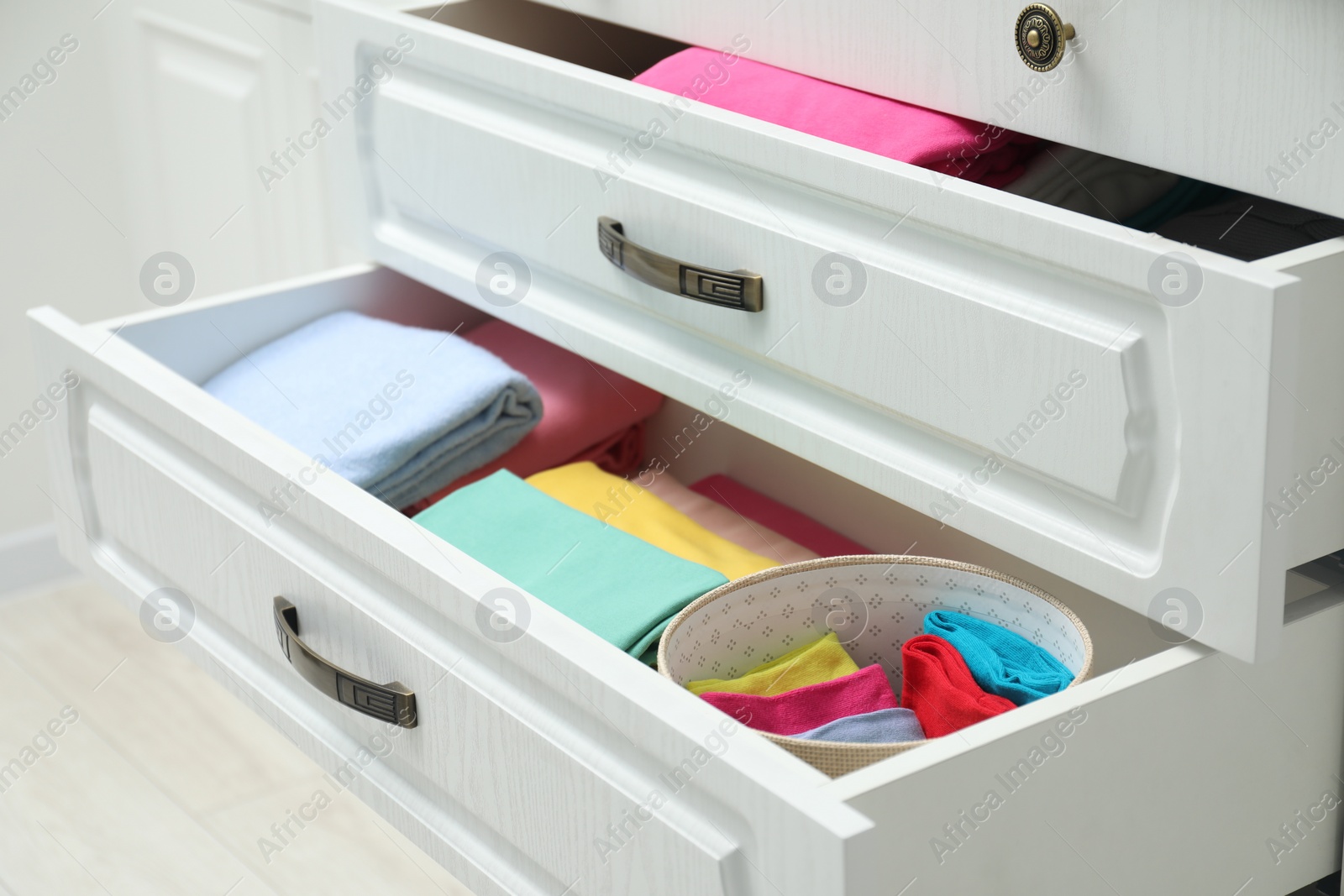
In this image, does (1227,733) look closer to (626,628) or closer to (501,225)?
(626,628)

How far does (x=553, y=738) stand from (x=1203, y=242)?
410 mm

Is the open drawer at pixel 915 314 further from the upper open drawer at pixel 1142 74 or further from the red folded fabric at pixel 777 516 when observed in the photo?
the red folded fabric at pixel 777 516

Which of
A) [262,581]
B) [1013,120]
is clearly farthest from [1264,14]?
[262,581]

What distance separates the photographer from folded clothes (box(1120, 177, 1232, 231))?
76cm

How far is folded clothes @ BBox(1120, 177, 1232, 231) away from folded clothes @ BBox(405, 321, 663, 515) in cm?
42

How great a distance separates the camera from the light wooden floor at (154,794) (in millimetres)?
1307

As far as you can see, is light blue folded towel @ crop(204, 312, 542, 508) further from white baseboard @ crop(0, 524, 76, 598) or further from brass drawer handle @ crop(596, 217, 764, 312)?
white baseboard @ crop(0, 524, 76, 598)

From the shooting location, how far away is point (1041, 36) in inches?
24.2

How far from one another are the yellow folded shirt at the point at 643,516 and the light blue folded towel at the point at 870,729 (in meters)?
0.21

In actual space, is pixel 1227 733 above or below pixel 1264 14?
below

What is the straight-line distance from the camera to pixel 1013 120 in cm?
65

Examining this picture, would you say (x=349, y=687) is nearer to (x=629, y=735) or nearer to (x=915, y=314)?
(x=629, y=735)

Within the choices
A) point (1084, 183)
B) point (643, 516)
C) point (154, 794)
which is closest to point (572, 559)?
point (643, 516)

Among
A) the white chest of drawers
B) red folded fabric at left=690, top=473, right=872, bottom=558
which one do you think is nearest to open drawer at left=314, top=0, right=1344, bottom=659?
the white chest of drawers
